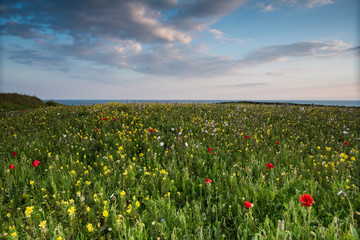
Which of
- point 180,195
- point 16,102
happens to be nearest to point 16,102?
point 16,102

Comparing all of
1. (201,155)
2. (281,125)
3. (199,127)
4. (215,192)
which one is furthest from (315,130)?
(215,192)

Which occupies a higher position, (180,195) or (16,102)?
(16,102)

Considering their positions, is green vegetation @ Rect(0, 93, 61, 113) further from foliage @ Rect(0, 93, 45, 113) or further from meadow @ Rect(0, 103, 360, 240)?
meadow @ Rect(0, 103, 360, 240)

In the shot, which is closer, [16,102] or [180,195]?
[180,195]

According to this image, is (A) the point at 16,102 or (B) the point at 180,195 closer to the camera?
(B) the point at 180,195

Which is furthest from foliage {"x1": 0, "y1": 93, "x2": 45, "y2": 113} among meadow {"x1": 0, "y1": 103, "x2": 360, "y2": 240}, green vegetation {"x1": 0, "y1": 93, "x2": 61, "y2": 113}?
meadow {"x1": 0, "y1": 103, "x2": 360, "y2": 240}

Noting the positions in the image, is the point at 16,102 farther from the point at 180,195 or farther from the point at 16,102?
the point at 180,195

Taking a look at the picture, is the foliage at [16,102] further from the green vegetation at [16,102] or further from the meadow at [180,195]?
the meadow at [180,195]

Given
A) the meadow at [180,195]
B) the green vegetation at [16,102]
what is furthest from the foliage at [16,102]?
the meadow at [180,195]

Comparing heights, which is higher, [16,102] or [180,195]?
[16,102]

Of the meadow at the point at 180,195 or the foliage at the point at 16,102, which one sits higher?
the foliage at the point at 16,102

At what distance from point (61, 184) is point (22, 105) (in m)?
25.1

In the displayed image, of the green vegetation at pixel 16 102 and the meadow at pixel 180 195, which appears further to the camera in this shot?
the green vegetation at pixel 16 102

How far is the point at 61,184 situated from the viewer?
3.88 metres
